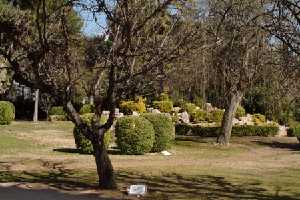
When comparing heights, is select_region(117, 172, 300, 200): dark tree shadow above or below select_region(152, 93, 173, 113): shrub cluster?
below

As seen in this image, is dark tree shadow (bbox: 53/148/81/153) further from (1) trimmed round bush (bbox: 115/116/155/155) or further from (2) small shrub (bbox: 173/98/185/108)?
(2) small shrub (bbox: 173/98/185/108)

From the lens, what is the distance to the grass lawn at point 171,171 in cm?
1327

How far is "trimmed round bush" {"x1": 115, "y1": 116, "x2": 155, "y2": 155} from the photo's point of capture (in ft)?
68.3

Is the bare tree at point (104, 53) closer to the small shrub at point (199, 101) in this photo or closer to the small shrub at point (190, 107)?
the small shrub at point (190, 107)

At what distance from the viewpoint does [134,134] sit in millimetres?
20969

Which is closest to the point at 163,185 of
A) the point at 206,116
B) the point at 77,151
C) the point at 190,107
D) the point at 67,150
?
the point at 77,151

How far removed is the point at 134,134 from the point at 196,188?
7238 millimetres

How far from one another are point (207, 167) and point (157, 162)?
155cm

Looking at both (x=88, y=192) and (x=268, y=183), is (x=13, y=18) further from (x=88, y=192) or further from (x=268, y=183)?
(x=268, y=183)

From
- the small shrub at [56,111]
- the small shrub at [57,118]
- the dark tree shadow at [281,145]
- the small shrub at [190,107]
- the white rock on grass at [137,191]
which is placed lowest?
the white rock on grass at [137,191]

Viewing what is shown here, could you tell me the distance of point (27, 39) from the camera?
14195 millimetres

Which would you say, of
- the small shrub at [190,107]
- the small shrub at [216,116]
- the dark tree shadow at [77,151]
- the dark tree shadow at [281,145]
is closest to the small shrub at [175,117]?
the small shrub at [190,107]

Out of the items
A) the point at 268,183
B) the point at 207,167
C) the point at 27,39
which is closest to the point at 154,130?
the point at 207,167

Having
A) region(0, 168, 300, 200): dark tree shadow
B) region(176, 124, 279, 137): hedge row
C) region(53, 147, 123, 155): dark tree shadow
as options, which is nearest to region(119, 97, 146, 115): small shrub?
region(176, 124, 279, 137): hedge row
